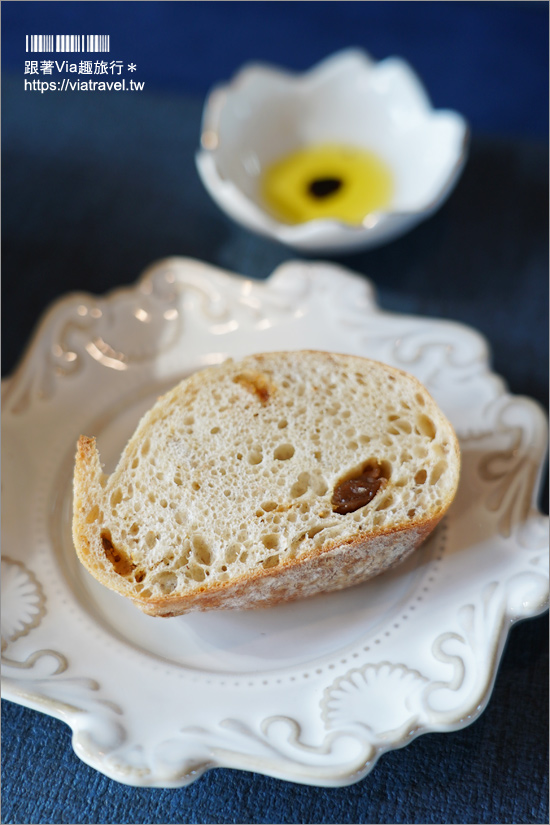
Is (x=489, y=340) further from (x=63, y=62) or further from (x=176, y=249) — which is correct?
(x=63, y=62)

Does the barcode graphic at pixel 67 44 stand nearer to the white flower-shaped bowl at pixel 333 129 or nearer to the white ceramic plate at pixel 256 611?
the white flower-shaped bowl at pixel 333 129

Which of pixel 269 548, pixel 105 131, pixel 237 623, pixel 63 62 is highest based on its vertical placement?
pixel 63 62

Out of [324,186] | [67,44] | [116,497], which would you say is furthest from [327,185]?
[116,497]

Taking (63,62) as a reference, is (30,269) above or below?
below

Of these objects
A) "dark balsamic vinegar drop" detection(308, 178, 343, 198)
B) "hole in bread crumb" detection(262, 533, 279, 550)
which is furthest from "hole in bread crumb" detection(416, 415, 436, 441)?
"dark balsamic vinegar drop" detection(308, 178, 343, 198)

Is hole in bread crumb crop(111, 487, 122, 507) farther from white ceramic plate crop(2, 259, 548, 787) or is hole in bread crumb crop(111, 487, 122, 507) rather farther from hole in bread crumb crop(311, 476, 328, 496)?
hole in bread crumb crop(311, 476, 328, 496)

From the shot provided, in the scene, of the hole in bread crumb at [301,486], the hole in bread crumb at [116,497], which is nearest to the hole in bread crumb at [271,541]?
the hole in bread crumb at [301,486]

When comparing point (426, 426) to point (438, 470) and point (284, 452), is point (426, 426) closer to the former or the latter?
point (438, 470)

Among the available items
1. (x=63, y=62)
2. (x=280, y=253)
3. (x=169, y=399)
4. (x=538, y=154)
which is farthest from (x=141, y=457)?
(x=538, y=154)
